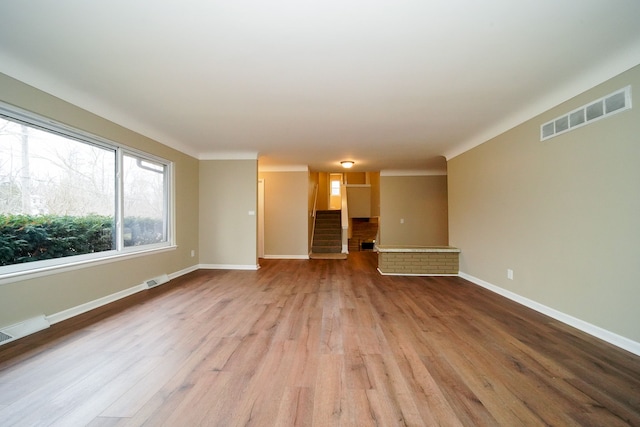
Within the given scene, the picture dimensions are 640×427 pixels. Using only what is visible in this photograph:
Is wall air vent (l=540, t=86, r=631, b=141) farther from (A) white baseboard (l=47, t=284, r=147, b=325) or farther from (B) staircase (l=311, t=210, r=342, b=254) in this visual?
(A) white baseboard (l=47, t=284, r=147, b=325)

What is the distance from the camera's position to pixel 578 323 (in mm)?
2518

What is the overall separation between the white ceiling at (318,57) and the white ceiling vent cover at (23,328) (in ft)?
7.48

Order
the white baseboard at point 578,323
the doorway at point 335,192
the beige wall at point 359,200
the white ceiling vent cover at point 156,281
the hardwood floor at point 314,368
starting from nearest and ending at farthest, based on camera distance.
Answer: the hardwood floor at point 314,368 < the white baseboard at point 578,323 < the white ceiling vent cover at point 156,281 < the beige wall at point 359,200 < the doorway at point 335,192

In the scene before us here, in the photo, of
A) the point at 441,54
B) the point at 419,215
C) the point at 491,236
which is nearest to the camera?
the point at 441,54

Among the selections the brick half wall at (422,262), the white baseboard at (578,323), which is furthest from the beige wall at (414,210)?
the white baseboard at (578,323)

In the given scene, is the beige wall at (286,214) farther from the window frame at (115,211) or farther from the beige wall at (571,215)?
the beige wall at (571,215)

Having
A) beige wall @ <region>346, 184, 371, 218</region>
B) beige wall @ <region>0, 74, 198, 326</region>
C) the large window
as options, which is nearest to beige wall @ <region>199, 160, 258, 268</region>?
beige wall @ <region>0, 74, 198, 326</region>

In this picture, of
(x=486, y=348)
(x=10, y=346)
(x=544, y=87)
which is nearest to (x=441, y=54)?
(x=544, y=87)

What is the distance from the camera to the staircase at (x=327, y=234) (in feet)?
25.2

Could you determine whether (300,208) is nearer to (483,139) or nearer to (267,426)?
→ (483,139)

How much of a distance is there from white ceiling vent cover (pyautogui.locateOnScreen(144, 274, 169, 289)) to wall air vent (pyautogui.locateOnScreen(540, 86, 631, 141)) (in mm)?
5708

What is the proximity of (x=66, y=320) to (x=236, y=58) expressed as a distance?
320 centimetres

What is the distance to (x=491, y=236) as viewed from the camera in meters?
3.95

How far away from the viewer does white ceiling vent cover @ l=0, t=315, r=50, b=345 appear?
86.5 inches
